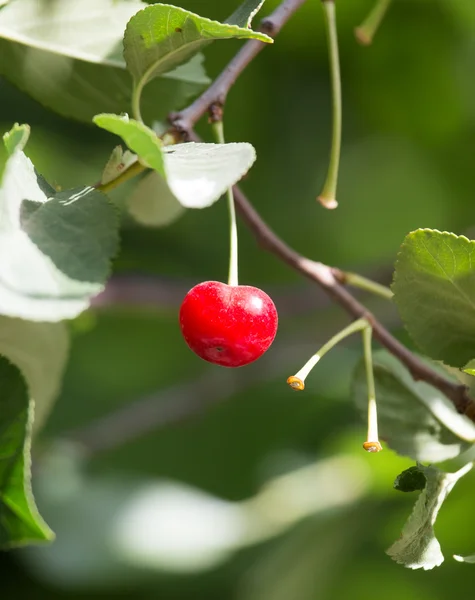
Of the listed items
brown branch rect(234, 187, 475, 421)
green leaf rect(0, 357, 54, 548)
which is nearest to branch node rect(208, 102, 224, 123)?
brown branch rect(234, 187, 475, 421)

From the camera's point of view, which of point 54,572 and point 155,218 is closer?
point 155,218

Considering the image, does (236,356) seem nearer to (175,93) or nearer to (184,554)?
(175,93)

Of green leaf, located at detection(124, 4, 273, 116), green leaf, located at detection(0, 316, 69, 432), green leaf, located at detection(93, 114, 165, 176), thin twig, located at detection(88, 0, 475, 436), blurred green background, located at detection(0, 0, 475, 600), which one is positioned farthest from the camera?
blurred green background, located at detection(0, 0, 475, 600)

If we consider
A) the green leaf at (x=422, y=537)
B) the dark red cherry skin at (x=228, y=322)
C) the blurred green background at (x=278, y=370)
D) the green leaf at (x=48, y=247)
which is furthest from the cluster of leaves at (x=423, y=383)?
the blurred green background at (x=278, y=370)

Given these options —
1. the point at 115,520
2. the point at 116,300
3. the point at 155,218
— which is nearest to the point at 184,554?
the point at 115,520

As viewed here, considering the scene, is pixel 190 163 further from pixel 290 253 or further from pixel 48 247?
Answer: pixel 290 253

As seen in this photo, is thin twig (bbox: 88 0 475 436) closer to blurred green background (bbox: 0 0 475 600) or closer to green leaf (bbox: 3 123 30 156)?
green leaf (bbox: 3 123 30 156)
